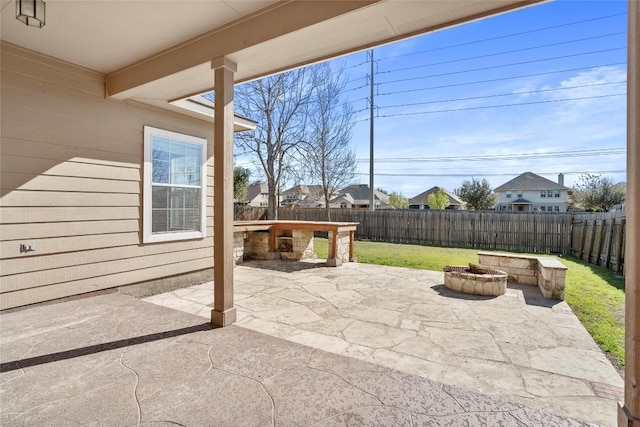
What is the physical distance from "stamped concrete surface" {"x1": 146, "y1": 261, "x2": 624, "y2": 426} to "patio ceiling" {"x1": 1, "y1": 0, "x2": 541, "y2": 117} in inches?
107

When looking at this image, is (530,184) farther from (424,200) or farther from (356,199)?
(356,199)

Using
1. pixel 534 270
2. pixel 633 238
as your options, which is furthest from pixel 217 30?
pixel 534 270

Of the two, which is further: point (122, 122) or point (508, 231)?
point (508, 231)

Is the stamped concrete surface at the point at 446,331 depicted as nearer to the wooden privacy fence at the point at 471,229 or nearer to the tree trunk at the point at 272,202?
the wooden privacy fence at the point at 471,229

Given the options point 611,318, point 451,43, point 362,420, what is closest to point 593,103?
point 451,43

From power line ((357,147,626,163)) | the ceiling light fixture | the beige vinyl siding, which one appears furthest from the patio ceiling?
power line ((357,147,626,163))

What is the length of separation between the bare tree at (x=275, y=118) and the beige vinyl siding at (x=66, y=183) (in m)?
9.47

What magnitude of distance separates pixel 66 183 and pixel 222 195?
7.22 feet

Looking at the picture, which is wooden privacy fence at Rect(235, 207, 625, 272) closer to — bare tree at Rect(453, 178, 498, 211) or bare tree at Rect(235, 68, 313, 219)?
bare tree at Rect(235, 68, 313, 219)

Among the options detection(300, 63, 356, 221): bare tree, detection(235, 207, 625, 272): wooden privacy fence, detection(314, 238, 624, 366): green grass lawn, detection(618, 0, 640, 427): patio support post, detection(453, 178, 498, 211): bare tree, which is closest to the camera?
detection(618, 0, 640, 427): patio support post

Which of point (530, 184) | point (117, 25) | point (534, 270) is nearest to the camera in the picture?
point (117, 25)

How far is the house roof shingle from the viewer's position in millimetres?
30312

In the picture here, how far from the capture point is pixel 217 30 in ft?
9.27

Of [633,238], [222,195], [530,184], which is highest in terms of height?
[530,184]
